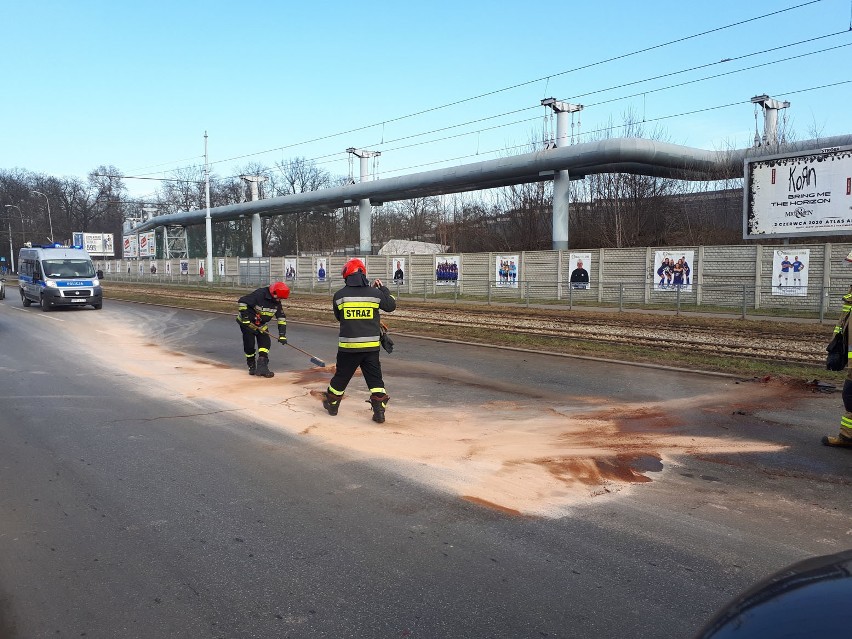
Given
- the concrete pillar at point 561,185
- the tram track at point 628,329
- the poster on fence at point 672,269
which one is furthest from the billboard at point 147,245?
the poster on fence at point 672,269

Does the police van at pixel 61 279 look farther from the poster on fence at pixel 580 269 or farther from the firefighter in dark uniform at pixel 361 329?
the firefighter in dark uniform at pixel 361 329

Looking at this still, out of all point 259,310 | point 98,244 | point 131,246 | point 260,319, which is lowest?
point 260,319

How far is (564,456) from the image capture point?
6.23m

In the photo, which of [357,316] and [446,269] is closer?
[357,316]

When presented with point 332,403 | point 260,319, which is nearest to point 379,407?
point 332,403

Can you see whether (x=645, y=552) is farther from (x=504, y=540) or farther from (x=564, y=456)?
(x=564, y=456)

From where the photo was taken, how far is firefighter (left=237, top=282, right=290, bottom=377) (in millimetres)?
10859

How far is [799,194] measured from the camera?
Answer: 77.0 ft

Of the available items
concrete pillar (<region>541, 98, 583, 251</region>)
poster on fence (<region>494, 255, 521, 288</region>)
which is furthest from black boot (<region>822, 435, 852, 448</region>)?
concrete pillar (<region>541, 98, 583, 251</region>)

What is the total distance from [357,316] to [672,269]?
21800 mm

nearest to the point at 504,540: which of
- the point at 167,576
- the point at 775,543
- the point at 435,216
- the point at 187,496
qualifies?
the point at 775,543

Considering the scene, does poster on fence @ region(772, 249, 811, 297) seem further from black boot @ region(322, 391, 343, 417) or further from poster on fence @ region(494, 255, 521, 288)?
black boot @ region(322, 391, 343, 417)

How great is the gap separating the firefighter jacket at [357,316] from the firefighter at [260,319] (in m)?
3.43

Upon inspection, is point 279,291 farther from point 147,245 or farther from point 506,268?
point 147,245
